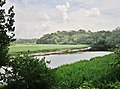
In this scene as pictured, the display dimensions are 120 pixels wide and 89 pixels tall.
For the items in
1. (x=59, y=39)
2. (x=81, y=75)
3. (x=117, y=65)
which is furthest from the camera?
(x=59, y=39)

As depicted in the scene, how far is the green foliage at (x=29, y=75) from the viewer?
11.5 metres

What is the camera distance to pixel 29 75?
11.4 meters

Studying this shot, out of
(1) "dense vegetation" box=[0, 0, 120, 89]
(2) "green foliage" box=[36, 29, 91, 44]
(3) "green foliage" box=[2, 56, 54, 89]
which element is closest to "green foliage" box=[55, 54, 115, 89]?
(1) "dense vegetation" box=[0, 0, 120, 89]

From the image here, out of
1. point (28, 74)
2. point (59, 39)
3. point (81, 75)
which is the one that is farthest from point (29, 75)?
point (59, 39)

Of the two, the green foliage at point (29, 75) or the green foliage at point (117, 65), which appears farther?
the green foliage at point (117, 65)

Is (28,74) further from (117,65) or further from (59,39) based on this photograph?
(59,39)

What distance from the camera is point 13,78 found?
11.7 m

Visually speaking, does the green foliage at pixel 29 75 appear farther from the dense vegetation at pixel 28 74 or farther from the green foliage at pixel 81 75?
the green foliage at pixel 81 75

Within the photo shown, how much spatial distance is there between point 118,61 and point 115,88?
18.4ft

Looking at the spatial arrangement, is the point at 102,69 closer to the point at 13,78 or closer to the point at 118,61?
the point at 118,61

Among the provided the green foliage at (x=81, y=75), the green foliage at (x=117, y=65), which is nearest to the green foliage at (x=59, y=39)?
the green foliage at (x=81, y=75)

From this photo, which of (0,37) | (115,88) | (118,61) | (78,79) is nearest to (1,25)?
(0,37)

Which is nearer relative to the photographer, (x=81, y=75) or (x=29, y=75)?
(x=29, y=75)

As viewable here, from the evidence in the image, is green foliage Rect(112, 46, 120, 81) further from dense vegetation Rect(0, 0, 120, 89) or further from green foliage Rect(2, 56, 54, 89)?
green foliage Rect(2, 56, 54, 89)
